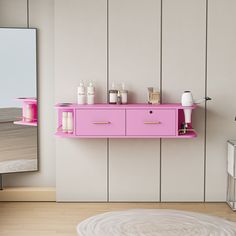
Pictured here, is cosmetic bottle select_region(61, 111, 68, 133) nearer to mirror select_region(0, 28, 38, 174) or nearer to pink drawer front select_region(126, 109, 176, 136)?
mirror select_region(0, 28, 38, 174)

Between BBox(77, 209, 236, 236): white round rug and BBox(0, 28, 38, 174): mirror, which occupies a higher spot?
BBox(0, 28, 38, 174): mirror

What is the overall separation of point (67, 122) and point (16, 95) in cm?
67

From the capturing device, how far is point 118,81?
506 cm

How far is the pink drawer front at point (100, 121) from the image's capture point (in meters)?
4.77

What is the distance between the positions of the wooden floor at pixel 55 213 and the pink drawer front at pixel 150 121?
0.78 meters

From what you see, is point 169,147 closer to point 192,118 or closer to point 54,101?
point 192,118

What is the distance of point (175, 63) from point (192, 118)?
0.58 metres

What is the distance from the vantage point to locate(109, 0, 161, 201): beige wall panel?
500 centimetres

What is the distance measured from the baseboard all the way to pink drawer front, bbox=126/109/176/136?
43.9 inches

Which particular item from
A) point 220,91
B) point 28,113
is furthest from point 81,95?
point 220,91

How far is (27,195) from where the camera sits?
17.0 feet

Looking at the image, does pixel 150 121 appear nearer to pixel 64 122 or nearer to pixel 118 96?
pixel 118 96

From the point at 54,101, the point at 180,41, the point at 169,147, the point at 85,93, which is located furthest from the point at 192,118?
the point at 54,101

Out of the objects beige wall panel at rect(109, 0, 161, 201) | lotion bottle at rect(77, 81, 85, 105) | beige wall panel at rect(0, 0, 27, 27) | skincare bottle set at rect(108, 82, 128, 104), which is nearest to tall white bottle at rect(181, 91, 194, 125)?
beige wall panel at rect(109, 0, 161, 201)
